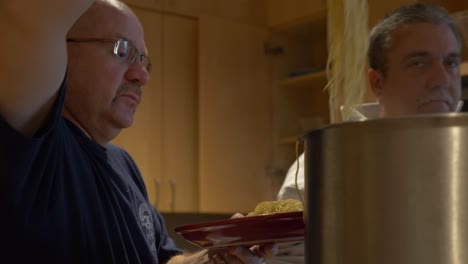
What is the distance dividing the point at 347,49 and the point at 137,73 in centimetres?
42

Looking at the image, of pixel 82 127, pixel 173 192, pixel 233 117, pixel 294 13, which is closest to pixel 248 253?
pixel 82 127

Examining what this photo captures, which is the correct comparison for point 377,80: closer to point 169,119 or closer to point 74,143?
point 74,143

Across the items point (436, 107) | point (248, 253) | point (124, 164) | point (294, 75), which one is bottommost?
point (248, 253)

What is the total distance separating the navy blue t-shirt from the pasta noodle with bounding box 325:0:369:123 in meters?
0.32

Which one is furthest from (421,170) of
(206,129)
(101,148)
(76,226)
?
(206,129)

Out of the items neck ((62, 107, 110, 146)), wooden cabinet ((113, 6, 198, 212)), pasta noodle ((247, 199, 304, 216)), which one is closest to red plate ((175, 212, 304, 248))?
pasta noodle ((247, 199, 304, 216))

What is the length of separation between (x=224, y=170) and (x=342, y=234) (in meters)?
2.39

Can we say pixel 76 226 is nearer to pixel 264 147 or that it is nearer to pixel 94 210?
pixel 94 210

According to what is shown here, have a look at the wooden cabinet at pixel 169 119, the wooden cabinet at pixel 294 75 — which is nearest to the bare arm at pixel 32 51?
the wooden cabinet at pixel 169 119

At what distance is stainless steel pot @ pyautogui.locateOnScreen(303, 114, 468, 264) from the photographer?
1.59 ft

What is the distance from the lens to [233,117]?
296 centimetres

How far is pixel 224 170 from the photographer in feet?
9.56

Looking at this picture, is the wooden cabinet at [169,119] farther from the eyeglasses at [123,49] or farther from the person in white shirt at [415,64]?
the eyeglasses at [123,49]

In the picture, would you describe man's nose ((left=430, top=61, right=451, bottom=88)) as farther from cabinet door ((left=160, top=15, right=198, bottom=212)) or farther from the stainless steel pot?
cabinet door ((left=160, top=15, right=198, bottom=212))
